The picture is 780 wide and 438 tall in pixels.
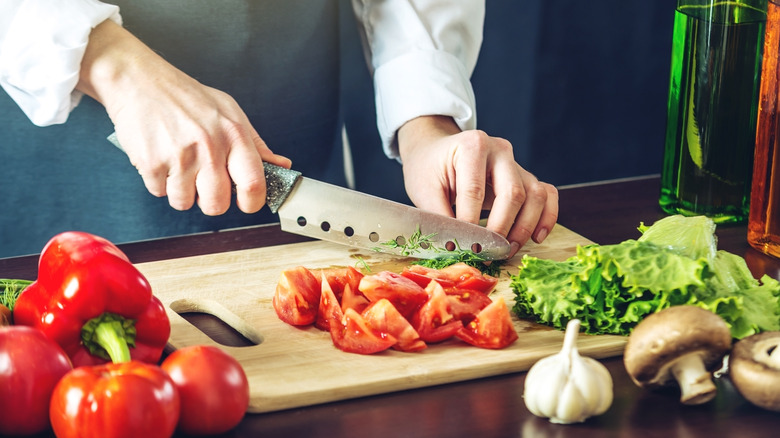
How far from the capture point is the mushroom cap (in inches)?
37.7

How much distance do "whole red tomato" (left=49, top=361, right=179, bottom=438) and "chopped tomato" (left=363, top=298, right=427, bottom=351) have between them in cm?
35

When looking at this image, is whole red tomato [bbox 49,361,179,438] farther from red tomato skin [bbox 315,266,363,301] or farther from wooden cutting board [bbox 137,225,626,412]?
red tomato skin [bbox 315,266,363,301]

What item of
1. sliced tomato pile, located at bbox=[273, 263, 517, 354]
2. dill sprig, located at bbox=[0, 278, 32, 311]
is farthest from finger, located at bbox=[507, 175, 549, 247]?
dill sprig, located at bbox=[0, 278, 32, 311]

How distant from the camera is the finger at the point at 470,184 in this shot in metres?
1.56

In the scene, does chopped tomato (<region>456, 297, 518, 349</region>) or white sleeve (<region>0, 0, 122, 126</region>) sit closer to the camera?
chopped tomato (<region>456, 297, 518, 349</region>)

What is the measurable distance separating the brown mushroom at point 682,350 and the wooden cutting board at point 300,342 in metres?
0.17

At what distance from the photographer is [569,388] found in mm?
964

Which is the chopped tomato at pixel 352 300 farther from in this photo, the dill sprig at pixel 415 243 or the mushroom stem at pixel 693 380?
the mushroom stem at pixel 693 380

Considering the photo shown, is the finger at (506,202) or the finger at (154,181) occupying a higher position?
the finger at (154,181)

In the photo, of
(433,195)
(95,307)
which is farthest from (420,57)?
(95,307)

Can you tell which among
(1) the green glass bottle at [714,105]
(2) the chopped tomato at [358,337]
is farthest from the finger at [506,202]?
(2) the chopped tomato at [358,337]

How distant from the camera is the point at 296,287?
1.27 m

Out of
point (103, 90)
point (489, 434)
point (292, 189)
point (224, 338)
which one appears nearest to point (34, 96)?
point (103, 90)

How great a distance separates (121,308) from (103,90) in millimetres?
591
